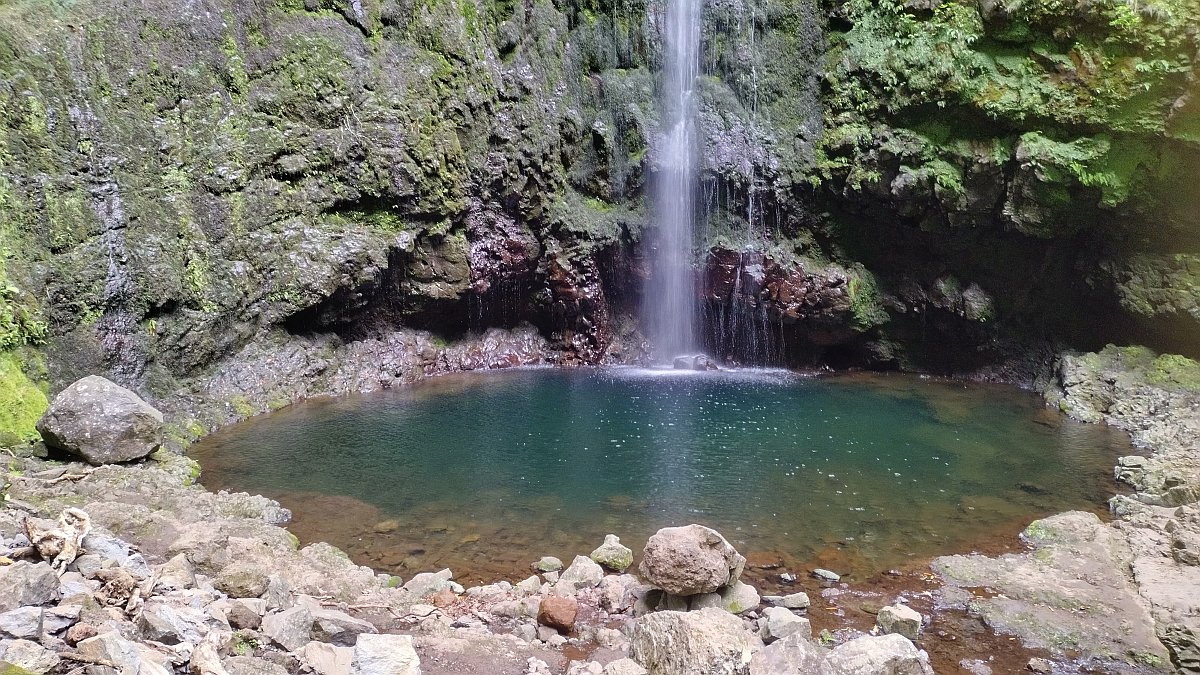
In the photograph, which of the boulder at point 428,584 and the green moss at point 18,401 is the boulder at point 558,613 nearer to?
the boulder at point 428,584

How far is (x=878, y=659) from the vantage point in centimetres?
633

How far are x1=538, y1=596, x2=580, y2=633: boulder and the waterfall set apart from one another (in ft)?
65.0

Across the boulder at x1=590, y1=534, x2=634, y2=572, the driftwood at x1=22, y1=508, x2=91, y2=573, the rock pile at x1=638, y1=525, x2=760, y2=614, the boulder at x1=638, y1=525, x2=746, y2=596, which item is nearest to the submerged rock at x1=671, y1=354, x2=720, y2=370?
the boulder at x1=590, y1=534, x2=634, y2=572

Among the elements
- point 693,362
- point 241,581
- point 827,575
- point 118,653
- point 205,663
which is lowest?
point 693,362

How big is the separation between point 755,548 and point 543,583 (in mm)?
3353

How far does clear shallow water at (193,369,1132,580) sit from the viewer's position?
1123 cm

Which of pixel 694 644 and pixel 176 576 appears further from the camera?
pixel 176 576

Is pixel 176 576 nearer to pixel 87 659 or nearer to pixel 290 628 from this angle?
pixel 290 628

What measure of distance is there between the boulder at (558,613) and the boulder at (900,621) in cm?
355

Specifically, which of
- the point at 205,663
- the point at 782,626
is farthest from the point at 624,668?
the point at 205,663

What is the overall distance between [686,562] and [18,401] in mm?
12681

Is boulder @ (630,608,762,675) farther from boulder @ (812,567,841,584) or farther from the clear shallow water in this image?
the clear shallow water

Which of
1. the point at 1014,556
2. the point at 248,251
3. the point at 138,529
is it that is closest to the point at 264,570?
the point at 138,529

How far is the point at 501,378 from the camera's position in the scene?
80.0 feet
